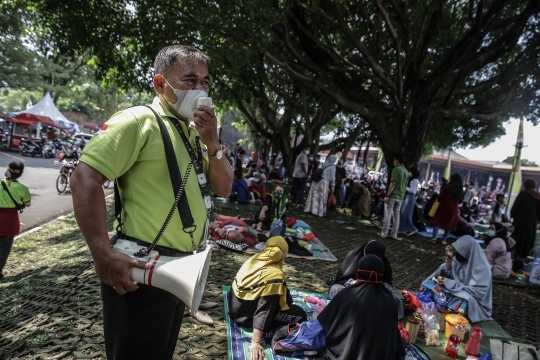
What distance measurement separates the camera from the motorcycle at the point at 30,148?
64.3 ft

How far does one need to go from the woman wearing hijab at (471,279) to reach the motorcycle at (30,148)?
2129 cm

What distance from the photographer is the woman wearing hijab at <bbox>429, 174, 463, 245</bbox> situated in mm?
9148

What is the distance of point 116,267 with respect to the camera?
4.01 ft

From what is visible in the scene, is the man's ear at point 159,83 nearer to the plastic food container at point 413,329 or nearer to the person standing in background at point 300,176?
the plastic food container at point 413,329

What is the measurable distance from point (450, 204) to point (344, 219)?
3.18 metres

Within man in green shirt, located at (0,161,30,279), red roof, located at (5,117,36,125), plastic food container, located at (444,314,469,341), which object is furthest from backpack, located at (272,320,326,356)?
red roof, located at (5,117,36,125)

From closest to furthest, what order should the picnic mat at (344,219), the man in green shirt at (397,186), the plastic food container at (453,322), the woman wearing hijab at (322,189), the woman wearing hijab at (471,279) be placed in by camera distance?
the plastic food container at (453,322)
the woman wearing hijab at (471,279)
the man in green shirt at (397,186)
the woman wearing hijab at (322,189)
the picnic mat at (344,219)

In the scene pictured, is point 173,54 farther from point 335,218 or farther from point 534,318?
point 335,218

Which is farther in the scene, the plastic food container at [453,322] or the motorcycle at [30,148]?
the motorcycle at [30,148]

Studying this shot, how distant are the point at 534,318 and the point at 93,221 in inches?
251

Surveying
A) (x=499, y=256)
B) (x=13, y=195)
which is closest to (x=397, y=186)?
(x=499, y=256)

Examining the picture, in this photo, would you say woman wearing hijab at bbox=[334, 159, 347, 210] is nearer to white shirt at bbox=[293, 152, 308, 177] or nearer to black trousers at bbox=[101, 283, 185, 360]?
white shirt at bbox=[293, 152, 308, 177]

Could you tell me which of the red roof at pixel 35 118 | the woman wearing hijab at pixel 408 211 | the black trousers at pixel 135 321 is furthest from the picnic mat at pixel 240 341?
the red roof at pixel 35 118

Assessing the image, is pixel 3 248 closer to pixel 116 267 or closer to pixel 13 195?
pixel 13 195
